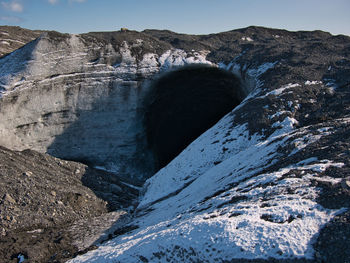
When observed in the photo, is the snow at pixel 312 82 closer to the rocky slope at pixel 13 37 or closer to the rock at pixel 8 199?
the rock at pixel 8 199

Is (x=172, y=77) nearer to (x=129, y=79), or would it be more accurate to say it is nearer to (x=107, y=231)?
(x=129, y=79)

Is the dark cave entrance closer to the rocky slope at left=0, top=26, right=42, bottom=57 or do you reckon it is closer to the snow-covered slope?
the snow-covered slope

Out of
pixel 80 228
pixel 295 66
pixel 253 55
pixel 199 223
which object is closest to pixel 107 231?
pixel 80 228

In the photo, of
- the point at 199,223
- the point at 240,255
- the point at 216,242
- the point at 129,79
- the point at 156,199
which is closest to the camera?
the point at 240,255

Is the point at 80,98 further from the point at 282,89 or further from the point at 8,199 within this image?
the point at 282,89

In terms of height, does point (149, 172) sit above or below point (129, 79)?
below

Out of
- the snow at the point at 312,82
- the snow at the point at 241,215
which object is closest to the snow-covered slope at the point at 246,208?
the snow at the point at 241,215

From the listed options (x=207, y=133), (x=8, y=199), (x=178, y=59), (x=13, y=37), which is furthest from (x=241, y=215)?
(x=13, y=37)
